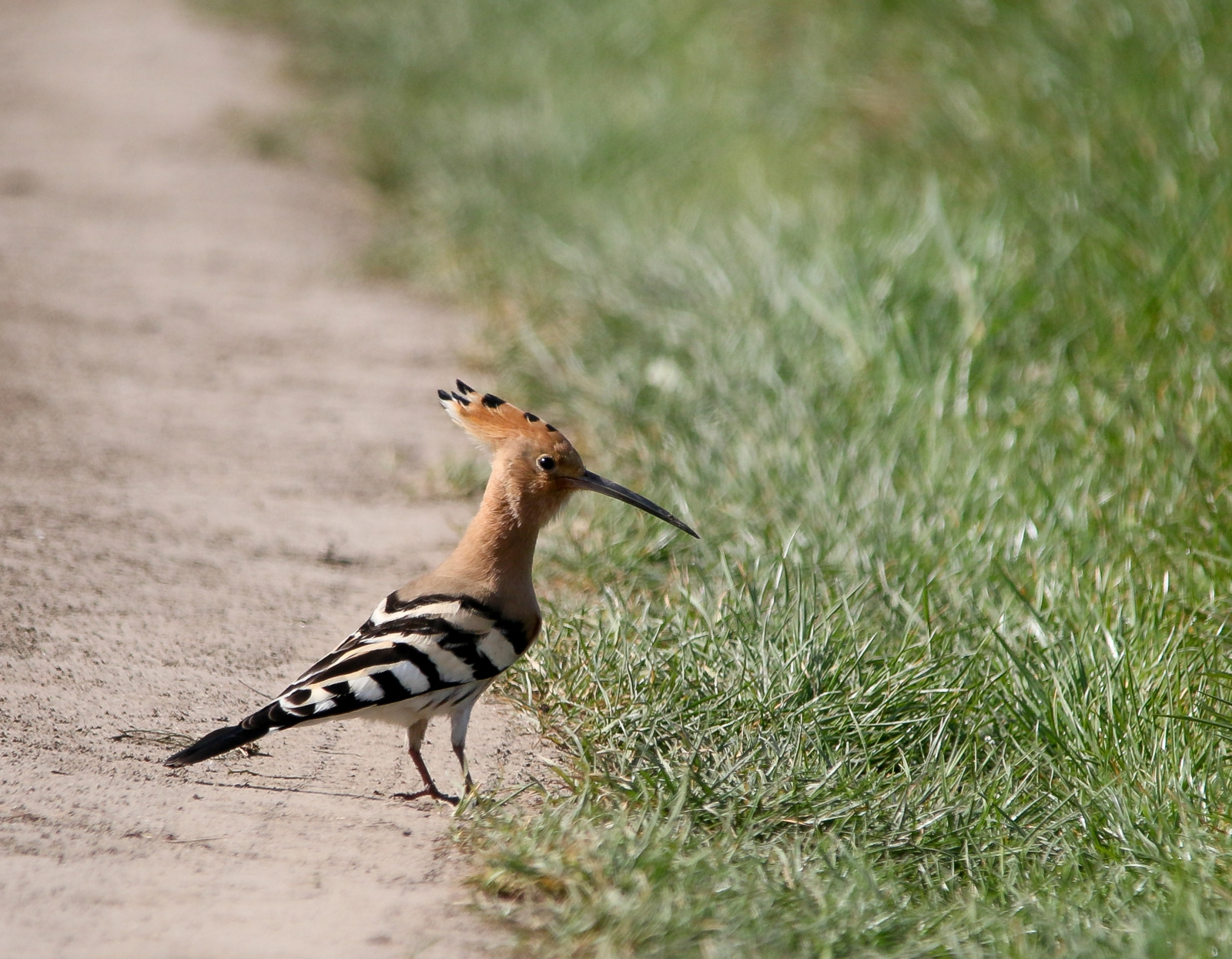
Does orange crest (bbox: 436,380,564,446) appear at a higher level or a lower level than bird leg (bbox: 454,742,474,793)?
higher

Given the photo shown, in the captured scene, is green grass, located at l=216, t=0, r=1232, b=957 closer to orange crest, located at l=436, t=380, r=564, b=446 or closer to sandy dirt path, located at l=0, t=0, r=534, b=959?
sandy dirt path, located at l=0, t=0, r=534, b=959

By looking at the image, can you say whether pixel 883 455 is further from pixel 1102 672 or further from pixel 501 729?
pixel 501 729

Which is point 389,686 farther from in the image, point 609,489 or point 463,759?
point 609,489

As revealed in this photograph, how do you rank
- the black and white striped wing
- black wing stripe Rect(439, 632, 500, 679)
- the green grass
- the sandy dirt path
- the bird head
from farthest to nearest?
the bird head, black wing stripe Rect(439, 632, 500, 679), the black and white striped wing, the green grass, the sandy dirt path

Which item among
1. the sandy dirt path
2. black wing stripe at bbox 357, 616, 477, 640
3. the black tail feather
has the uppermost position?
black wing stripe at bbox 357, 616, 477, 640

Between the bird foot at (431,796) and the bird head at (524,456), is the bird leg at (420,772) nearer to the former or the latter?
the bird foot at (431,796)

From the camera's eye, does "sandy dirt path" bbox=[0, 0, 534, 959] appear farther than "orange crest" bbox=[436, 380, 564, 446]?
No

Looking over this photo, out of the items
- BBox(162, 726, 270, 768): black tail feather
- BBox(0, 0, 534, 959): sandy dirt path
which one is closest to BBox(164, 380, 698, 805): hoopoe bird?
BBox(162, 726, 270, 768): black tail feather

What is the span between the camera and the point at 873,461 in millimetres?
3994

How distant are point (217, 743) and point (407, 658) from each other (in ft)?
1.20

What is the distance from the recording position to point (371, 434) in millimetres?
4703

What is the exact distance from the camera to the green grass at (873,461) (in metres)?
2.44

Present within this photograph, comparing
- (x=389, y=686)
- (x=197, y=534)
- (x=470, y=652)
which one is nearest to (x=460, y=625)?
(x=470, y=652)

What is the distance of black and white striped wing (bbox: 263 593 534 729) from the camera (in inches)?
100
